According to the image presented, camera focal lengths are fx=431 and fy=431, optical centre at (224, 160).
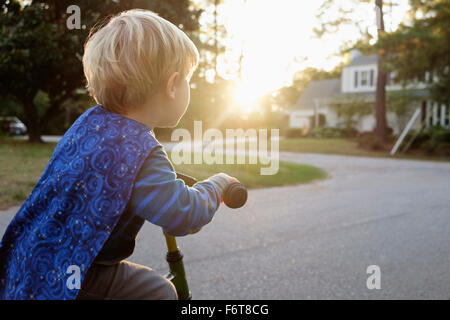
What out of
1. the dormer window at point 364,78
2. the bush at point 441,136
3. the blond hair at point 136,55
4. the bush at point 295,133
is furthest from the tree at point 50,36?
the dormer window at point 364,78

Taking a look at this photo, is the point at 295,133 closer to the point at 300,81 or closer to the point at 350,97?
the point at 350,97

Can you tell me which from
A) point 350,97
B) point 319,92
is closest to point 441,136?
point 350,97

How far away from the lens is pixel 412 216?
5.86 m

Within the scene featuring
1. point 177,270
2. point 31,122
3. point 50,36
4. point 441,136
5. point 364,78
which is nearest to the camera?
point 177,270

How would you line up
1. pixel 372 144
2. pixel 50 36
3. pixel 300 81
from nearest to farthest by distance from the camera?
1. pixel 50 36
2. pixel 372 144
3. pixel 300 81

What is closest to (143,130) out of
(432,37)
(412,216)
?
(412,216)

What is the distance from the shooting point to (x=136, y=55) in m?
1.01

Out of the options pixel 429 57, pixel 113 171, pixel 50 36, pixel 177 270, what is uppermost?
pixel 429 57

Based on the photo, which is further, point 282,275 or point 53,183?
point 282,275

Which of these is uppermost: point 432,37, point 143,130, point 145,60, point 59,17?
point 432,37

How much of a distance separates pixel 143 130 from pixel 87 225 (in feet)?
0.86

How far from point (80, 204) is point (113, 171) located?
113 millimetres

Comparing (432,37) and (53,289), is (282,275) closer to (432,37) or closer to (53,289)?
(53,289)

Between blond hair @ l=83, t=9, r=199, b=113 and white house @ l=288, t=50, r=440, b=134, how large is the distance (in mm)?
27977
